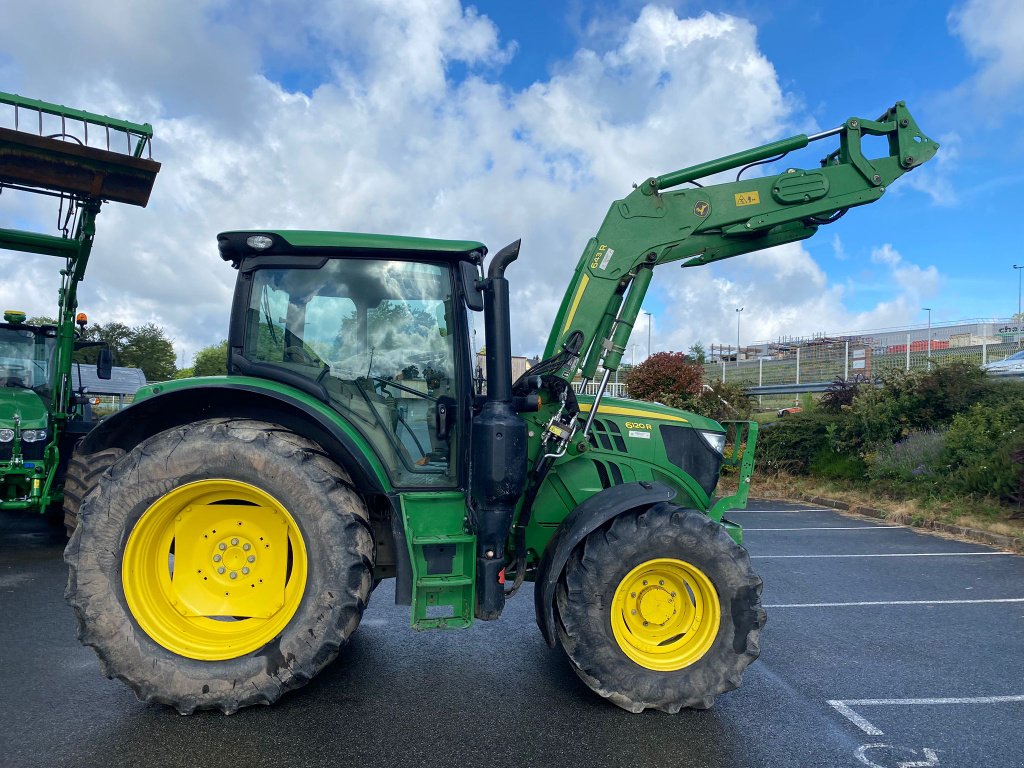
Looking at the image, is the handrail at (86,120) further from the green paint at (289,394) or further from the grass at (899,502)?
the grass at (899,502)

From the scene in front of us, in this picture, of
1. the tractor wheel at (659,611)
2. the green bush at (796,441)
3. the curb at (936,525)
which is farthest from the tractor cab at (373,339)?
the green bush at (796,441)

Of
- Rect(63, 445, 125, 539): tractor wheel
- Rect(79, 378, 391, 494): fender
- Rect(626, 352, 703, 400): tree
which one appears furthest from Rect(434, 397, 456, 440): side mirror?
Rect(626, 352, 703, 400): tree

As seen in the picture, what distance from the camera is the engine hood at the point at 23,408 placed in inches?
306

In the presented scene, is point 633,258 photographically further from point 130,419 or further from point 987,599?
point 987,599

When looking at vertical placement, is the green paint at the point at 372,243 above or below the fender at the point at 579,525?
above

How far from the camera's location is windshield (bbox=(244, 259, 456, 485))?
158 inches

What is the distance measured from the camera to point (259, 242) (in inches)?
154

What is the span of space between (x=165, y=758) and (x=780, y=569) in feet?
19.9

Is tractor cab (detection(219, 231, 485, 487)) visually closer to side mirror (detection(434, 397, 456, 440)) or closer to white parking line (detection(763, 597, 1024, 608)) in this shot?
side mirror (detection(434, 397, 456, 440))

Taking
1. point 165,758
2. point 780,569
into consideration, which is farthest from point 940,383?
point 165,758

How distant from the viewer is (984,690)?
415 cm

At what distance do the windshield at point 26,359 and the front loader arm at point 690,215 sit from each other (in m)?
7.04

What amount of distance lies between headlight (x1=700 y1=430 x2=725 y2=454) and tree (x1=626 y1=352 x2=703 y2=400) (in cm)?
1123

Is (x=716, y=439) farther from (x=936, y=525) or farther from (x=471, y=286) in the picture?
(x=936, y=525)
